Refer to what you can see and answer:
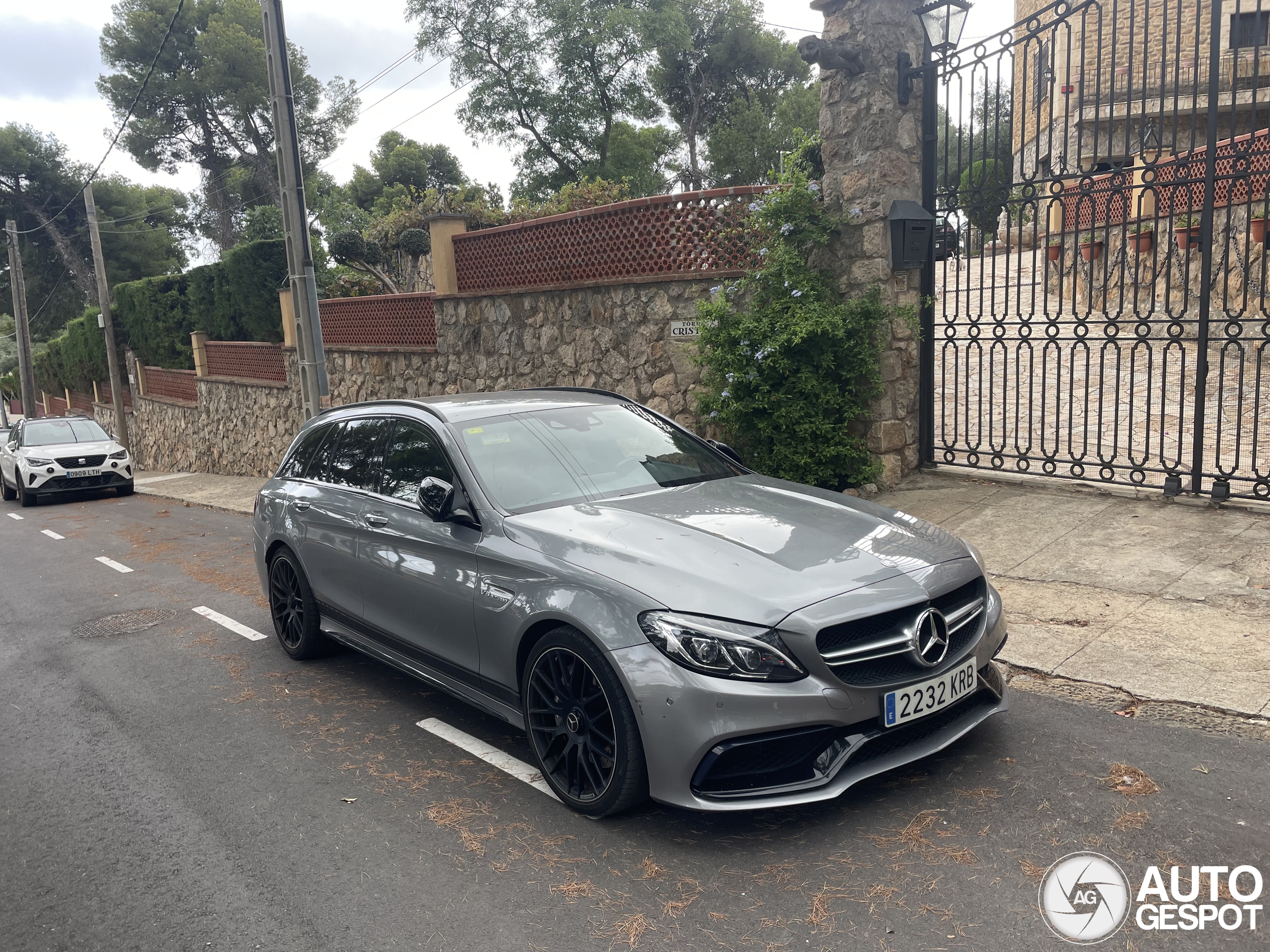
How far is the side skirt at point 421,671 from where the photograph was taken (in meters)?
4.03

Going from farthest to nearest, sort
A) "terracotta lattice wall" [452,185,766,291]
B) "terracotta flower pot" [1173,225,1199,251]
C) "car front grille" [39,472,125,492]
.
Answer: "car front grille" [39,472,125,492], "terracotta flower pot" [1173,225,1199,251], "terracotta lattice wall" [452,185,766,291]

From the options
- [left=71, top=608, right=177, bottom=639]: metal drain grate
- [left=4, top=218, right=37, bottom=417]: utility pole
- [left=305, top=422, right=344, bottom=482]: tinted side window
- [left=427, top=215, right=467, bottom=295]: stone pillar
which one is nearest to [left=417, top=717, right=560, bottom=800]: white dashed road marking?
[left=305, top=422, right=344, bottom=482]: tinted side window

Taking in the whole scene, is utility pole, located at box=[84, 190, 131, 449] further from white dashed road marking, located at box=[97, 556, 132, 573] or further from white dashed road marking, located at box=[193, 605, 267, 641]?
white dashed road marking, located at box=[193, 605, 267, 641]

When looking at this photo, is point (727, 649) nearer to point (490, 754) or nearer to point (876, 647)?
point (876, 647)

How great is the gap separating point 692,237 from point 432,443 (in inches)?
204

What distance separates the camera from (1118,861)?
3.05 m

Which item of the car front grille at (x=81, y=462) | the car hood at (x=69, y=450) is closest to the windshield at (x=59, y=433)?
the car hood at (x=69, y=450)

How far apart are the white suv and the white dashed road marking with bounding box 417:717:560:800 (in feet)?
53.9

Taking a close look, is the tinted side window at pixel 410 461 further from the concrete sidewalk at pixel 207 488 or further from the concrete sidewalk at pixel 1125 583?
the concrete sidewalk at pixel 207 488

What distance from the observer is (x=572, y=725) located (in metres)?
3.58

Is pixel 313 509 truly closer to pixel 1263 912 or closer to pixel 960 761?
pixel 960 761

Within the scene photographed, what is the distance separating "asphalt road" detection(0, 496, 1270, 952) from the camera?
292 centimetres

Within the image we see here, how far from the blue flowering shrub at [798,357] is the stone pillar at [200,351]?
1855 centimetres

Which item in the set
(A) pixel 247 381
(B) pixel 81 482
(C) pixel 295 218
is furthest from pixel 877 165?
(A) pixel 247 381
